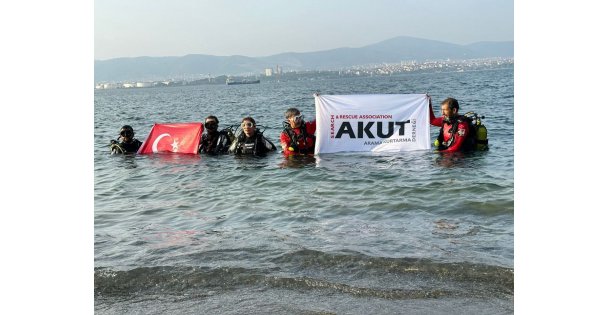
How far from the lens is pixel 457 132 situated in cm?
1248

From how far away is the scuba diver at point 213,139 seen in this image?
47.0 ft

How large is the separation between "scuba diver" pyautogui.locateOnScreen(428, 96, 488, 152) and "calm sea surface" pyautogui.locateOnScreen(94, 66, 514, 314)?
491mm

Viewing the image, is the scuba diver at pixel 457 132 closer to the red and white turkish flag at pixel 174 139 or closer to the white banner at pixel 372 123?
the white banner at pixel 372 123

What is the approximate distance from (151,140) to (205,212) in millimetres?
6808

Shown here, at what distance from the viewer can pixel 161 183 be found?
37.1 feet

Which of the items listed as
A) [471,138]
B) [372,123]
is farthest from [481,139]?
[372,123]

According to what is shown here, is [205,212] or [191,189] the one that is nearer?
[205,212]

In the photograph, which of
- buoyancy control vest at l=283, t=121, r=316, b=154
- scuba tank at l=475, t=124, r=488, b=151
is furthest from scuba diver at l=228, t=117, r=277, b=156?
scuba tank at l=475, t=124, r=488, b=151

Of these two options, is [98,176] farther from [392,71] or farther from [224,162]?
[392,71]

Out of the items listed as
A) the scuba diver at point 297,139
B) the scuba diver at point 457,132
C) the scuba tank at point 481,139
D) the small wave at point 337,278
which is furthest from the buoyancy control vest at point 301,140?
the small wave at point 337,278

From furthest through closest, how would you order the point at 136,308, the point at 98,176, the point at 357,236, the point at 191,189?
the point at 98,176
the point at 191,189
the point at 357,236
the point at 136,308

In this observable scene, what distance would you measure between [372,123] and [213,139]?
422cm

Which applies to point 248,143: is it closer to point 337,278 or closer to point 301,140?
point 301,140
